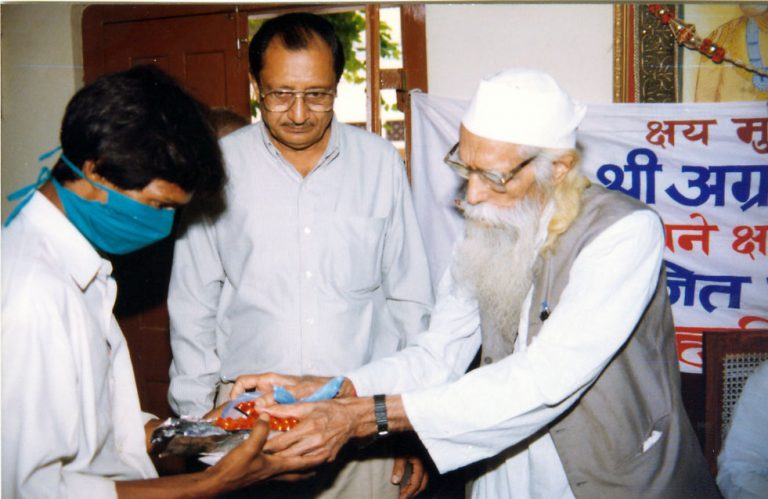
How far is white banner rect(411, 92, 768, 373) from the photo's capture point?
3.39m

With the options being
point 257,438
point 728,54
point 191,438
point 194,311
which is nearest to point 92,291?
point 191,438

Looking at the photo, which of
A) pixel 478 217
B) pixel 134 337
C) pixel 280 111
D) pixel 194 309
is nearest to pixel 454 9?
pixel 280 111

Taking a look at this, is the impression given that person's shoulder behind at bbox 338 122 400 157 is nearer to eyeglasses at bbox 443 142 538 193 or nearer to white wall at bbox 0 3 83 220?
eyeglasses at bbox 443 142 538 193

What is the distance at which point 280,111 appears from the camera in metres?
2.40

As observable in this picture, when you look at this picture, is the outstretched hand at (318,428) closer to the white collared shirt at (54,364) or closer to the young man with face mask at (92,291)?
the young man with face mask at (92,291)

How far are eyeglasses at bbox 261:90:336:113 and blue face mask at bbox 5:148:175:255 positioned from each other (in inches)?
33.7

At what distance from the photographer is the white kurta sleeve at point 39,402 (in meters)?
1.30

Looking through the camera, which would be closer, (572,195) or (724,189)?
(572,195)

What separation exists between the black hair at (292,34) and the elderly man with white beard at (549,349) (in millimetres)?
820

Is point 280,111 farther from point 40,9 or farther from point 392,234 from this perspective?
point 40,9

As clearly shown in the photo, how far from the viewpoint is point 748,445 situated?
2268 mm

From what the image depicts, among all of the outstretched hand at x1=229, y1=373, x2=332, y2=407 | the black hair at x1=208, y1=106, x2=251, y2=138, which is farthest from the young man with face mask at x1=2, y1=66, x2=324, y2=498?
the black hair at x1=208, y1=106, x2=251, y2=138

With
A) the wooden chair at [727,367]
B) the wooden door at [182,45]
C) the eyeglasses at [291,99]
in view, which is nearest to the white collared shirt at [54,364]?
the eyeglasses at [291,99]

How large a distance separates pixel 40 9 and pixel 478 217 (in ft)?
13.5
